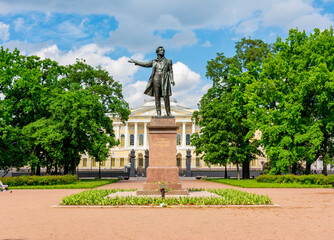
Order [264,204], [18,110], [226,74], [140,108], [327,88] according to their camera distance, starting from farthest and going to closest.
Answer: [140,108] < [226,74] < [18,110] < [327,88] < [264,204]

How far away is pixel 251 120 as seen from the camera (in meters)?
30.7

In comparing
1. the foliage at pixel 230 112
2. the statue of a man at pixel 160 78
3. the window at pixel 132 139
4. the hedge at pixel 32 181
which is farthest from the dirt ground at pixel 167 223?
the window at pixel 132 139

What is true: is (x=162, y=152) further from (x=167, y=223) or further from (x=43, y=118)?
(x=43, y=118)

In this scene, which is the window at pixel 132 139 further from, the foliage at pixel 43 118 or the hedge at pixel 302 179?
the hedge at pixel 302 179

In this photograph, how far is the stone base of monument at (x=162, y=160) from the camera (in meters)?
15.4

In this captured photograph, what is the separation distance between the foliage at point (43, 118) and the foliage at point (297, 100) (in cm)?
1357

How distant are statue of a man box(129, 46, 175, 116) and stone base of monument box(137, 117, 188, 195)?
106cm

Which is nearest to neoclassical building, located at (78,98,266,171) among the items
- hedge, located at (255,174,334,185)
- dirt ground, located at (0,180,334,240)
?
hedge, located at (255,174,334,185)

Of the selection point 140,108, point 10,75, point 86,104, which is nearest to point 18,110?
point 10,75

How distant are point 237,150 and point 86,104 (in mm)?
14007

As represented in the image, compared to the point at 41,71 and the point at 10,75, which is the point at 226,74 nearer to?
the point at 41,71

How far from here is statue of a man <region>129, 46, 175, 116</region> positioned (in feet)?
55.8

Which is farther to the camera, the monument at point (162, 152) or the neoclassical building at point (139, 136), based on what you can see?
the neoclassical building at point (139, 136)

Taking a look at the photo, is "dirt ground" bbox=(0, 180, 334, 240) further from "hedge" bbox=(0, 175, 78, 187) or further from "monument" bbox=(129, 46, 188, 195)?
"hedge" bbox=(0, 175, 78, 187)
